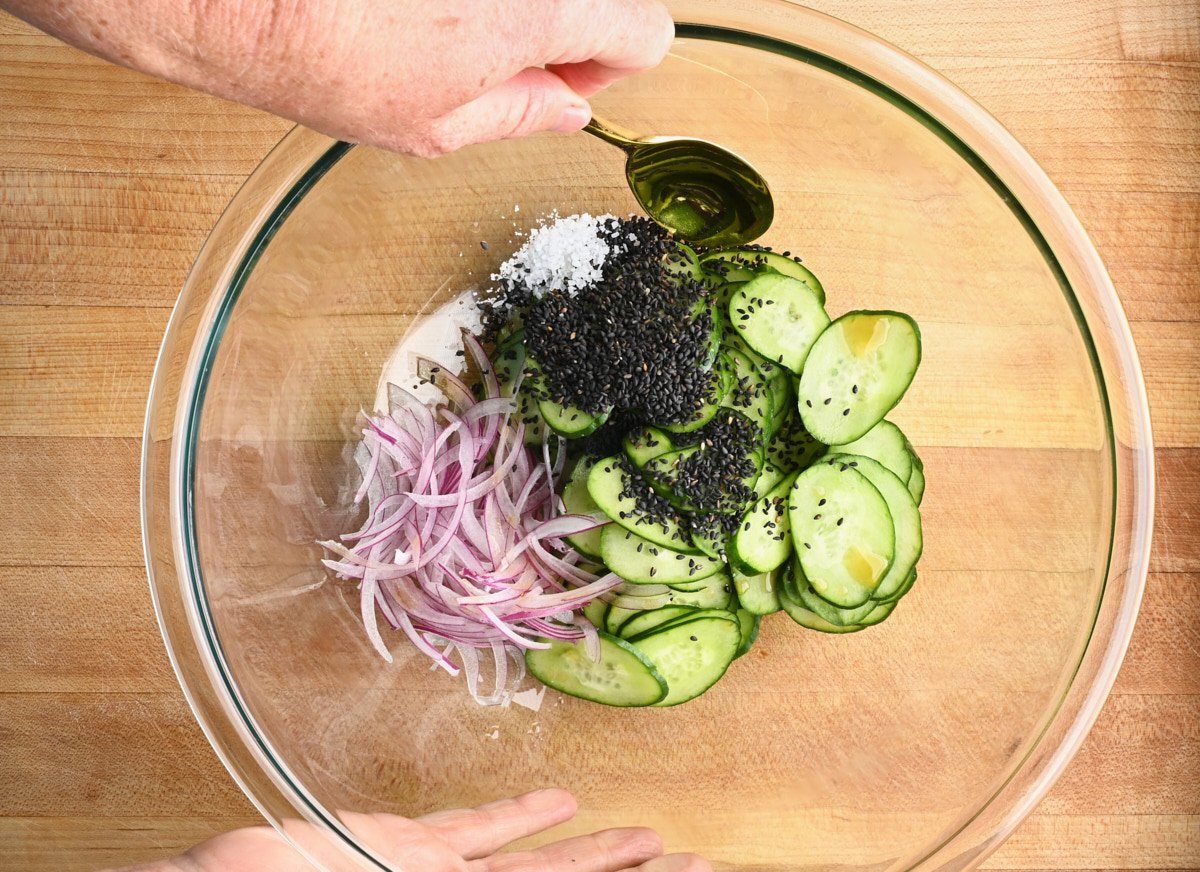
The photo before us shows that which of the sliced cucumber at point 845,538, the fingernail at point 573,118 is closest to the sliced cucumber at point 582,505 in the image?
the sliced cucumber at point 845,538

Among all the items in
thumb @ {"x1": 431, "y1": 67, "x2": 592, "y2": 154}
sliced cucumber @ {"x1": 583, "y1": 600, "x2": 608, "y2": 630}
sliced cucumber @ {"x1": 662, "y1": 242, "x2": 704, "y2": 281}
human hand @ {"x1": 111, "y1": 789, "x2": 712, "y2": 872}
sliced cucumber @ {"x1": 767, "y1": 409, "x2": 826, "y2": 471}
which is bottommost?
human hand @ {"x1": 111, "y1": 789, "x2": 712, "y2": 872}

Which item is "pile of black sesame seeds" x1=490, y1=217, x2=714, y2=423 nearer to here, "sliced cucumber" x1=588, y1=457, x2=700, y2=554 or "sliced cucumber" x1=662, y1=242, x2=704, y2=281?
"sliced cucumber" x1=662, y1=242, x2=704, y2=281

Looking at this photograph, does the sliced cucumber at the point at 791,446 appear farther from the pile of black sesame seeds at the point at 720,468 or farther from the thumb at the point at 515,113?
the thumb at the point at 515,113

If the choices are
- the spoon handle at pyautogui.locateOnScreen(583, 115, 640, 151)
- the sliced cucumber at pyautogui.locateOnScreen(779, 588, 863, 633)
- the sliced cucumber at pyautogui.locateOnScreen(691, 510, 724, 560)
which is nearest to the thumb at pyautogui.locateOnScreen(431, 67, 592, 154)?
the spoon handle at pyautogui.locateOnScreen(583, 115, 640, 151)

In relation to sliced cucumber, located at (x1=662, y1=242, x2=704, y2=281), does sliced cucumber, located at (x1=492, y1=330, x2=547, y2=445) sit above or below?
below

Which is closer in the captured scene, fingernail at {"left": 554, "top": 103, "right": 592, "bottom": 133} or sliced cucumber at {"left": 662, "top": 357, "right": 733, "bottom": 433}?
fingernail at {"left": 554, "top": 103, "right": 592, "bottom": 133}

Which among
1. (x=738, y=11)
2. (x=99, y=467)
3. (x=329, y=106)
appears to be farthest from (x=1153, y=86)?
(x=99, y=467)

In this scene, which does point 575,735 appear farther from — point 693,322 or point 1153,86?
point 1153,86
